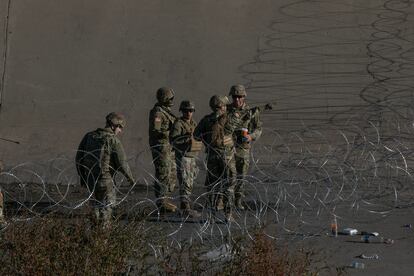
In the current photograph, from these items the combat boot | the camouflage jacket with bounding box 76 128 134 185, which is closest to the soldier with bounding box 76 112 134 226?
the camouflage jacket with bounding box 76 128 134 185

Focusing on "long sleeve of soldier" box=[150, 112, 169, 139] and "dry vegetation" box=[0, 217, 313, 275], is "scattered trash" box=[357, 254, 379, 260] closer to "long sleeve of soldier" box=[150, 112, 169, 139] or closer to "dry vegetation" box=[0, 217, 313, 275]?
"dry vegetation" box=[0, 217, 313, 275]

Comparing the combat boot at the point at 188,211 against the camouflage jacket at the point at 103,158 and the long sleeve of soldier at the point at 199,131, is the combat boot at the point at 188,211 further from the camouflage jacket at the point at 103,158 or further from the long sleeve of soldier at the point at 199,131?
the camouflage jacket at the point at 103,158

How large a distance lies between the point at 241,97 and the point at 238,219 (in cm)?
160

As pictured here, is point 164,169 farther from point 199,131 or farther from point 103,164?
point 103,164

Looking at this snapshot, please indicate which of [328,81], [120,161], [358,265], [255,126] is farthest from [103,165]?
[328,81]

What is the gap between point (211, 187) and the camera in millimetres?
10320

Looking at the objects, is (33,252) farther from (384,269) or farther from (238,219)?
(238,219)

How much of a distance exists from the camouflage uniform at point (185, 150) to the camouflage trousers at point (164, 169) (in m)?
0.10

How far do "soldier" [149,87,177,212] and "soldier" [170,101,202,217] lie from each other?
119mm

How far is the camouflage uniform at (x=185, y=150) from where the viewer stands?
35.3 feet

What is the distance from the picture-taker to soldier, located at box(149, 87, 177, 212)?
1086cm

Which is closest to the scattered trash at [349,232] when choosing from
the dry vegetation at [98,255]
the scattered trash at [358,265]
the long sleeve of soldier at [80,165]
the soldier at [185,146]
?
the scattered trash at [358,265]

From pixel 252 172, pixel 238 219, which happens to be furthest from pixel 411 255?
pixel 252 172

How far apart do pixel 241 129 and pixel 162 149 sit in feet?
3.24
